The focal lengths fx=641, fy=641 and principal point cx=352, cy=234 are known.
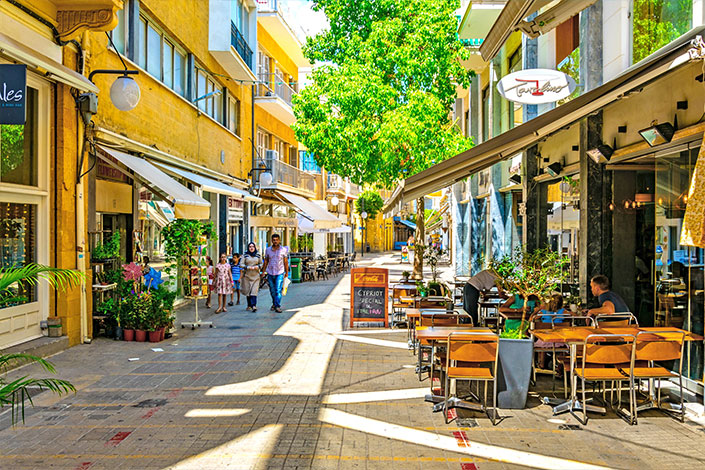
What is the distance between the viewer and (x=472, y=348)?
6391 mm

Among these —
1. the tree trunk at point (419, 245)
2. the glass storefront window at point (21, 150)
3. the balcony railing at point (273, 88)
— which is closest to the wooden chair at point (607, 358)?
the glass storefront window at point (21, 150)

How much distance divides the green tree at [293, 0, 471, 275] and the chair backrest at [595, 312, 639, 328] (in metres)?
9.85

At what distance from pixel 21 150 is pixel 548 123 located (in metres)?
7.46

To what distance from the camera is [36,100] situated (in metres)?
9.48

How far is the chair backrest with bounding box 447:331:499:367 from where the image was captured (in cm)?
636

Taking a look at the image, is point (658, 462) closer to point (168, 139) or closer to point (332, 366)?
point (332, 366)

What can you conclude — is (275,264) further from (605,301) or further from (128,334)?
(605,301)

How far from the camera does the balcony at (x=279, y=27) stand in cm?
2520

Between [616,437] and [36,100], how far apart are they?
8.84 metres

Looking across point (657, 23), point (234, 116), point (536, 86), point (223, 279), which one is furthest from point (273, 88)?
point (657, 23)

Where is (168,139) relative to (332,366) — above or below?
above


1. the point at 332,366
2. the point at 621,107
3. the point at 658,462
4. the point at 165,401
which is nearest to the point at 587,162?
the point at 621,107

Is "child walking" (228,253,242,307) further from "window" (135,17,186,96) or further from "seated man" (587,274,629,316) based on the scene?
"seated man" (587,274,629,316)

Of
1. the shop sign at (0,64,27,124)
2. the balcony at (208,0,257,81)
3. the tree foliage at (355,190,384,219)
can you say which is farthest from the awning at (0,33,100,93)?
the tree foliage at (355,190,384,219)
